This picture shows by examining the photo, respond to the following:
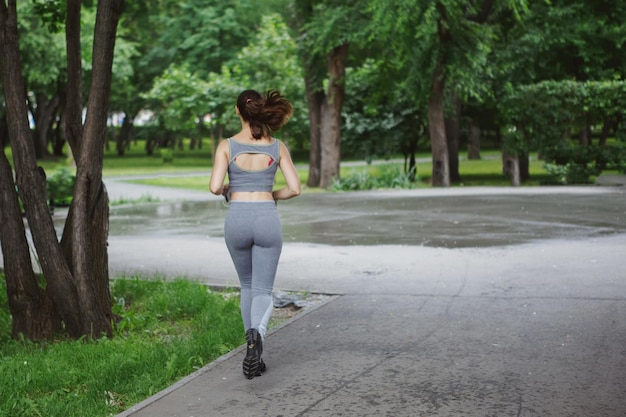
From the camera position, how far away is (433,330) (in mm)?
7234

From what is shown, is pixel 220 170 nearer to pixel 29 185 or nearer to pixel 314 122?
pixel 29 185

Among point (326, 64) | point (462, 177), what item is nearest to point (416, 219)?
point (326, 64)

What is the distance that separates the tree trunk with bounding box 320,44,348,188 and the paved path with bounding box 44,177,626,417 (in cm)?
1299

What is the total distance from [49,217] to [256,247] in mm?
2568

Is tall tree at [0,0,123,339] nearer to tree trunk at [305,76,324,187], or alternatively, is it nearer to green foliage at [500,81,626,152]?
green foliage at [500,81,626,152]

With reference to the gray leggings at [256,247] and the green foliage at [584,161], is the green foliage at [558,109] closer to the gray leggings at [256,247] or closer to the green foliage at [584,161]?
the green foliage at [584,161]

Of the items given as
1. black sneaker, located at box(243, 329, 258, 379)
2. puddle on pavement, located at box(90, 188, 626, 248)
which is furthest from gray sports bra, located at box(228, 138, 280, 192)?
puddle on pavement, located at box(90, 188, 626, 248)

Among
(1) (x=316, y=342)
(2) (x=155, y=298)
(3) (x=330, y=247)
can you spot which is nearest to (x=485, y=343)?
(1) (x=316, y=342)

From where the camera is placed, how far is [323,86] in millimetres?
31703

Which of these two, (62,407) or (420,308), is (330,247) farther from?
(62,407)

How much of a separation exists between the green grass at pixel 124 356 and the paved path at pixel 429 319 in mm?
320

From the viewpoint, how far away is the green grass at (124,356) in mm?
5688

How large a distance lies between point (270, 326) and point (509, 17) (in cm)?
2834

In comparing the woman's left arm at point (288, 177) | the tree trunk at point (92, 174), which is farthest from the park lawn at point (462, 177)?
the woman's left arm at point (288, 177)
